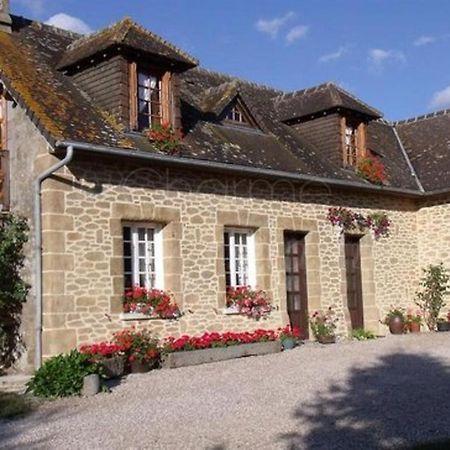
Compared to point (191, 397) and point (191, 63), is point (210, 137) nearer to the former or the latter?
point (191, 63)

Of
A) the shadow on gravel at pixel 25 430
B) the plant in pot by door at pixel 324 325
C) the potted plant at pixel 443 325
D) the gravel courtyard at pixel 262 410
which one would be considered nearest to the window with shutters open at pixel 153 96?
the gravel courtyard at pixel 262 410

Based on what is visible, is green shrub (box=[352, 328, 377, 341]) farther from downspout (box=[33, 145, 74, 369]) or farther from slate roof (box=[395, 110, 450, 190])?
downspout (box=[33, 145, 74, 369])

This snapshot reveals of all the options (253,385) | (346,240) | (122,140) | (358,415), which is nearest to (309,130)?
(346,240)

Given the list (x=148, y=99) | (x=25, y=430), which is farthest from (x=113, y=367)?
(x=148, y=99)

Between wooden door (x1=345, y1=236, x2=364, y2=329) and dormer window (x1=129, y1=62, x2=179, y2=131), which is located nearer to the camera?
dormer window (x1=129, y1=62, x2=179, y2=131)

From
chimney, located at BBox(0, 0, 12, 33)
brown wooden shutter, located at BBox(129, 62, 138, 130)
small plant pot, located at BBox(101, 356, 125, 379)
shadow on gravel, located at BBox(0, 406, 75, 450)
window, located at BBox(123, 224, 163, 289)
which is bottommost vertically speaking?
shadow on gravel, located at BBox(0, 406, 75, 450)

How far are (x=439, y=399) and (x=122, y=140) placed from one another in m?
5.69

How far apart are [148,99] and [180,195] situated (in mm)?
1682

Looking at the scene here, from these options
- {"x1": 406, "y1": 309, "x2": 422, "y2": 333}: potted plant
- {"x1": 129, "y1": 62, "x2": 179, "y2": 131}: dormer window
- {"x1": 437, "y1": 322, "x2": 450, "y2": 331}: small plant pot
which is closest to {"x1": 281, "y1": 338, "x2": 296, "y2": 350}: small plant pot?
{"x1": 129, "y1": 62, "x2": 179, "y2": 131}: dormer window

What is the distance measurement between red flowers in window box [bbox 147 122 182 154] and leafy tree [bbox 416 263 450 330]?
7369 mm

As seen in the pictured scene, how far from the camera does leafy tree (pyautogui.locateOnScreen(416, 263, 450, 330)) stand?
50.4 feet

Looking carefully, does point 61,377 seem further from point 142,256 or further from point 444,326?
point 444,326

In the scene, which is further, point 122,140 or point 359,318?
point 359,318

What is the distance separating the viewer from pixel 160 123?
37.0ft
